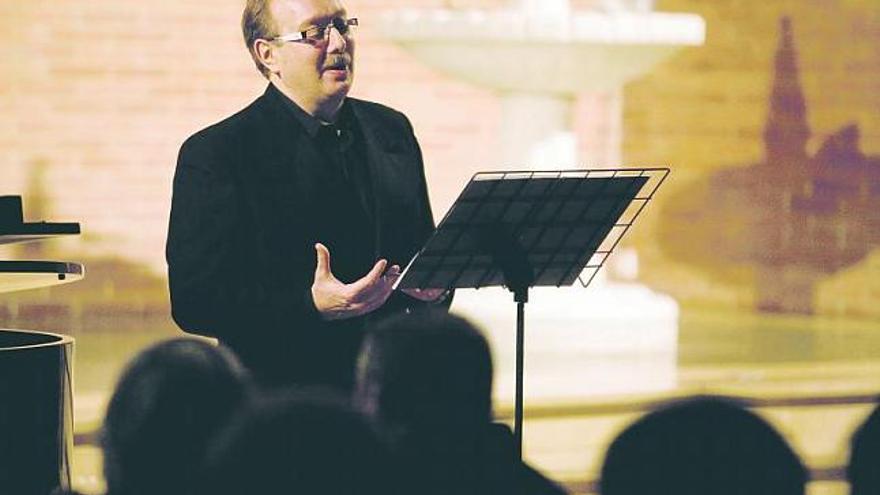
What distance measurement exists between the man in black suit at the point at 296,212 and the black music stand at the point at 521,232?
0.09m

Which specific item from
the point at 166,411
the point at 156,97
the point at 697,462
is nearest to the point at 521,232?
the point at 166,411

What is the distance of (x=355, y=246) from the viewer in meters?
3.58

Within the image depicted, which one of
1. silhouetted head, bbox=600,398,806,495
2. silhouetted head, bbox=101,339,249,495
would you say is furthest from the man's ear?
silhouetted head, bbox=600,398,806,495

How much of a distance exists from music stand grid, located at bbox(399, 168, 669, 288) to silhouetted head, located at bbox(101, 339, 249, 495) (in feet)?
3.82

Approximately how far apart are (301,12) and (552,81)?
5005 millimetres

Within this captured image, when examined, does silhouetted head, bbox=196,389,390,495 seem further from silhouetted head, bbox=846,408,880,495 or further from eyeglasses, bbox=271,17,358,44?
eyeglasses, bbox=271,17,358,44

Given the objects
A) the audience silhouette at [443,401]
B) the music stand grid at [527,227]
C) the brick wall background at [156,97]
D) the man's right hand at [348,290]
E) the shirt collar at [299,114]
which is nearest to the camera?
the audience silhouette at [443,401]

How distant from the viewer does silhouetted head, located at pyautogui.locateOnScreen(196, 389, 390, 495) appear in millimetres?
1801

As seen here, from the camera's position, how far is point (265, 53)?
3498 mm

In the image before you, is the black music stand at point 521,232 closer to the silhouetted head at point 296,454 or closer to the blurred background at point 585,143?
the silhouetted head at point 296,454

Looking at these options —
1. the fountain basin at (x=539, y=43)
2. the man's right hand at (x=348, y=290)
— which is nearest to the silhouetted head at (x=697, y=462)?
the man's right hand at (x=348, y=290)

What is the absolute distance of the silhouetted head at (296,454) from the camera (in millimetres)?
1801

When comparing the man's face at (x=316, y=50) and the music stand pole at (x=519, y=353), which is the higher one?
the man's face at (x=316, y=50)

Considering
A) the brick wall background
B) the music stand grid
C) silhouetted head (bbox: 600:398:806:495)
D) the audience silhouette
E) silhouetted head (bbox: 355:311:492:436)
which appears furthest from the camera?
the brick wall background
